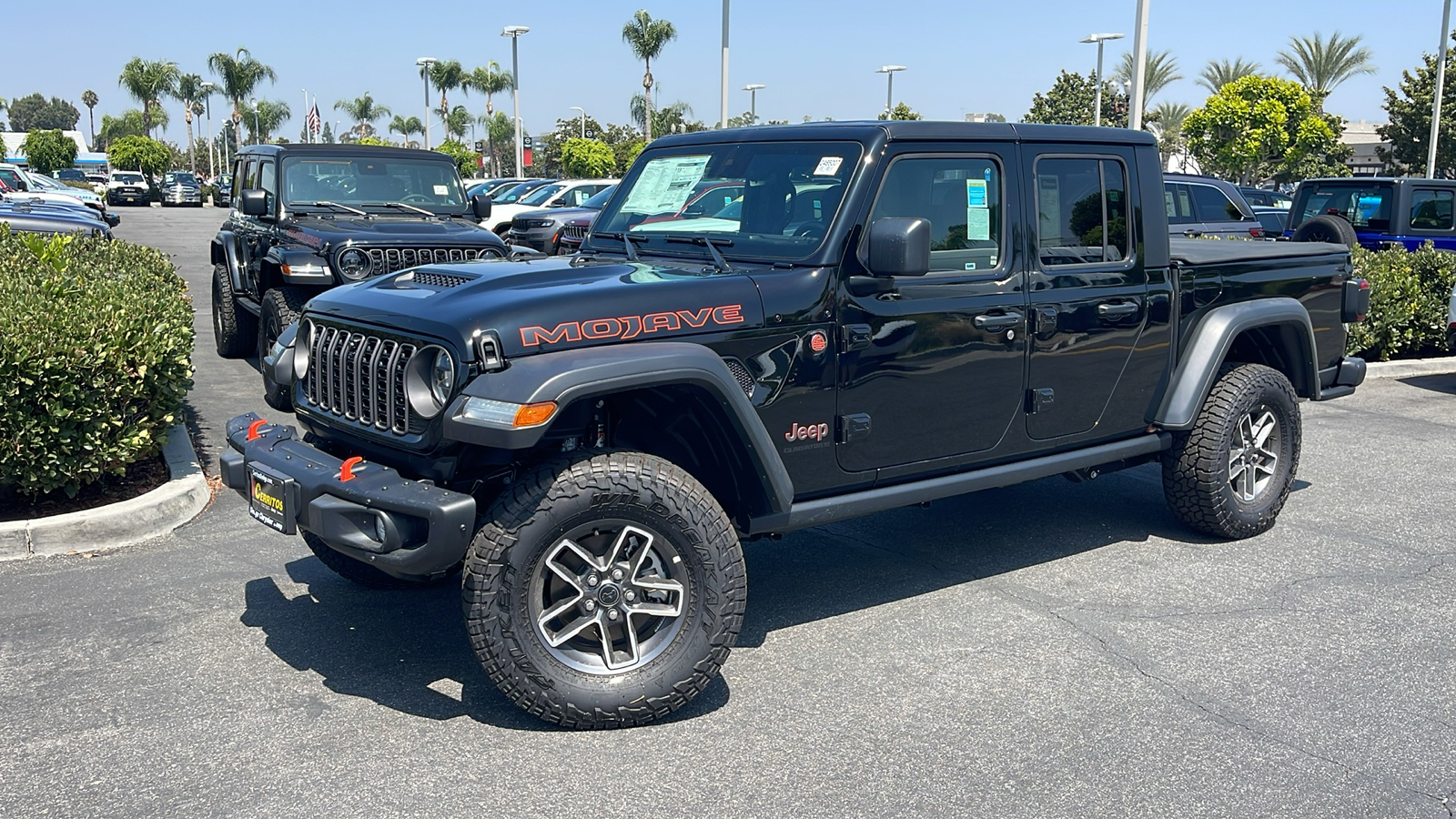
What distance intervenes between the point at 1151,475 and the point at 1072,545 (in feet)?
5.76

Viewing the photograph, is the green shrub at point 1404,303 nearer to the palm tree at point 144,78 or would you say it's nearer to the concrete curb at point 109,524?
the concrete curb at point 109,524

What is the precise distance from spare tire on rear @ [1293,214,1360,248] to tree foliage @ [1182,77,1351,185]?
1001 inches

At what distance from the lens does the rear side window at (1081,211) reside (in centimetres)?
516

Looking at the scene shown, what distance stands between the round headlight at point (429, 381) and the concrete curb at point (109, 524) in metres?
2.57

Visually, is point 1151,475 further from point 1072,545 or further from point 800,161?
point 800,161

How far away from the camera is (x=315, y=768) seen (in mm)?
3625

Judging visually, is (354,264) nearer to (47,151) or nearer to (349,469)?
(349,469)

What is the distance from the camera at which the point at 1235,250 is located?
6117mm

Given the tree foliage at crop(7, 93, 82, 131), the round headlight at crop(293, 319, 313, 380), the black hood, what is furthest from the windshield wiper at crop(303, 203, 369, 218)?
the tree foliage at crop(7, 93, 82, 131)

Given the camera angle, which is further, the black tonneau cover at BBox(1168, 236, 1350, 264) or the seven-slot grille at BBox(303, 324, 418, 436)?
the black tonneau cover at BBox(1168, 236, 1350, 264)

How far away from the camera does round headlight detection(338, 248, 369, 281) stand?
8805 millimetres

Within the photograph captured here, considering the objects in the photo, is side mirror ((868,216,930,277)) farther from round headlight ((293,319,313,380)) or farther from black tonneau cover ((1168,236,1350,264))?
round headlight ((293,319,313,380))

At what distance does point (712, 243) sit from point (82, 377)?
3.16 m

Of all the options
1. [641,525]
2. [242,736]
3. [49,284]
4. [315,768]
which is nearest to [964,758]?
[641,525]
